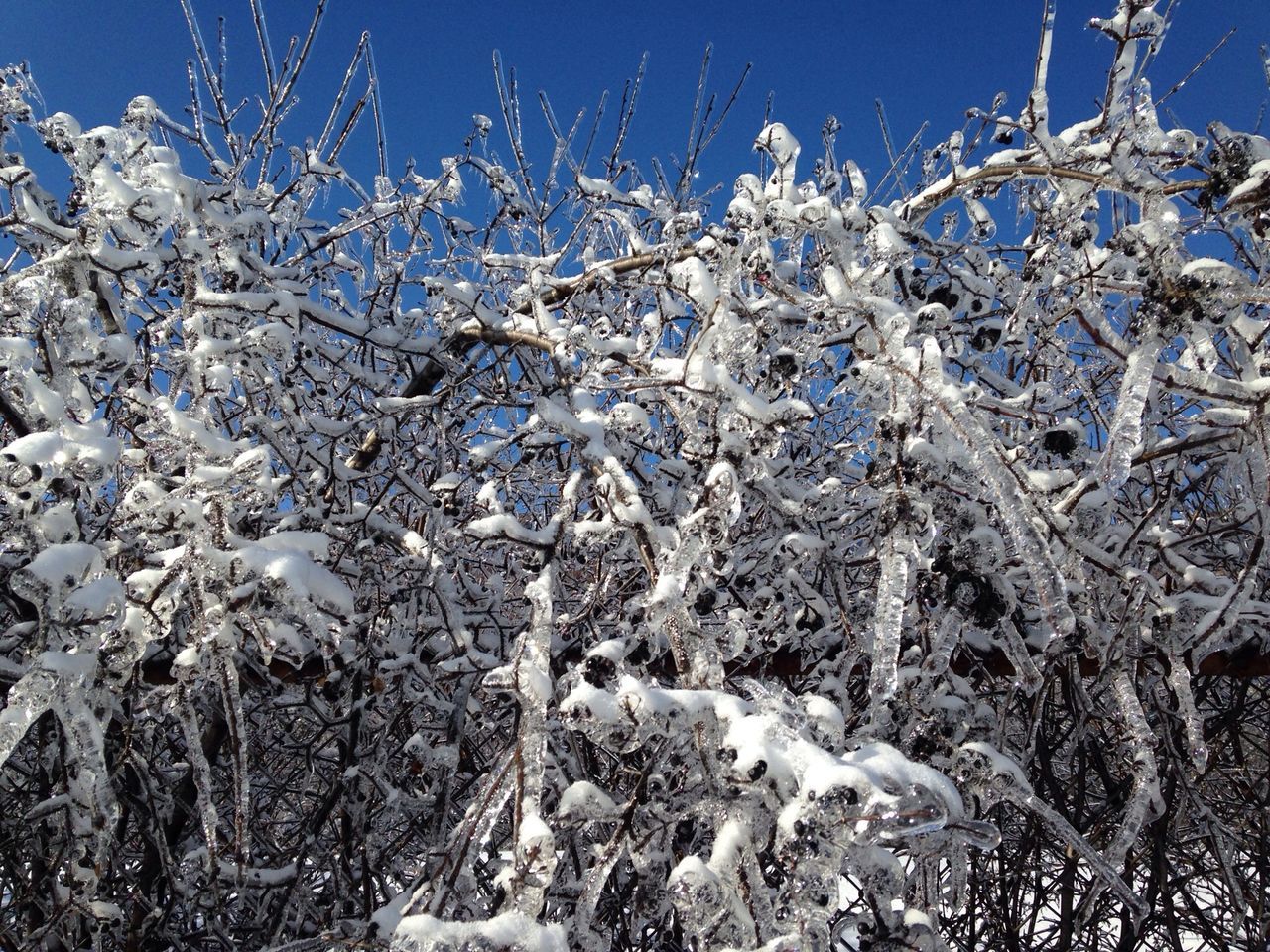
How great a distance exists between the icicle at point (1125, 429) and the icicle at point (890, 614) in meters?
0.28

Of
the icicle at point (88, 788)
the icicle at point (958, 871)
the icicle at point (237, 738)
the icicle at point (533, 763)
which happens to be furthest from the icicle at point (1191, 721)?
the icicle at point (88, 788)

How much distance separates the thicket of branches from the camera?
3.72 feet

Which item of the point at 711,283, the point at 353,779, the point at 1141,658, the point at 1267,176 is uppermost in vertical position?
the point at 1267,176

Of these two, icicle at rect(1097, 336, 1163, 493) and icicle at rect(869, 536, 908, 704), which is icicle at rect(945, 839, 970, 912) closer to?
icicle at rect(869, 536, 908, 704)

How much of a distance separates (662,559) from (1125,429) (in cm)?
65

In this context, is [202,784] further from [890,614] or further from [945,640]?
[945,640]

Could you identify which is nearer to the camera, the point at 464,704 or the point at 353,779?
the point at 464,704

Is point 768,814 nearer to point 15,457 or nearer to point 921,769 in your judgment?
point 921,769

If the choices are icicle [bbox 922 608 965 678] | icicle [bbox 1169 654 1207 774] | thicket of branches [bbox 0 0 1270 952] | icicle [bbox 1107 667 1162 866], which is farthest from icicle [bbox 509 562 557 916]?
icicle [bbox 1169 654 1207 774]

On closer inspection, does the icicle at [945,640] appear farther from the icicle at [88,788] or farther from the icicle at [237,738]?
the icicle at [88,788]

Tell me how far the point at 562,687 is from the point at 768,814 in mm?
464

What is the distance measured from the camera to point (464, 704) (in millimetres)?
1929

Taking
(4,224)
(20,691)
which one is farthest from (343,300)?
(20,691)

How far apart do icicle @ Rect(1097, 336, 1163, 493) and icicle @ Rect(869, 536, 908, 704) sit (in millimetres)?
278
